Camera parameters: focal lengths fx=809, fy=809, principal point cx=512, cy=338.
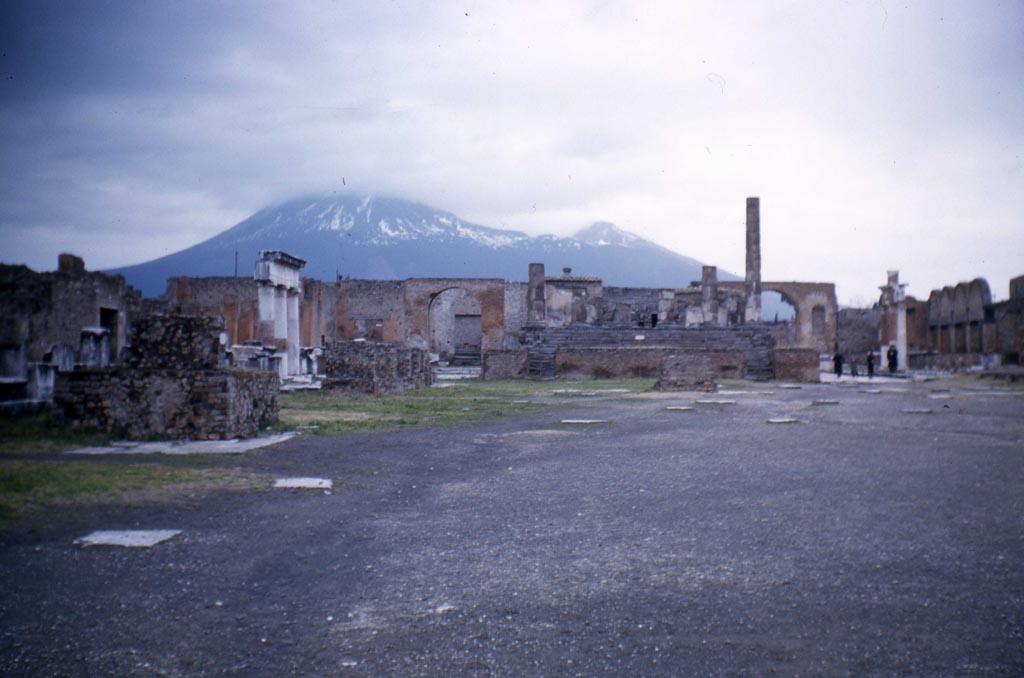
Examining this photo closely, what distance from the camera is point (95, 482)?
5727 millimetres

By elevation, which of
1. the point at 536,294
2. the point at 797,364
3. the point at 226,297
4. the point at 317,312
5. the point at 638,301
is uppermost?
the point at 638,301

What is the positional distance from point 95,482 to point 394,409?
8.08m

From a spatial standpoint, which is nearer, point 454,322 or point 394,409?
point 394,409

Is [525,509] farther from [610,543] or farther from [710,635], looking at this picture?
A: [710,635]

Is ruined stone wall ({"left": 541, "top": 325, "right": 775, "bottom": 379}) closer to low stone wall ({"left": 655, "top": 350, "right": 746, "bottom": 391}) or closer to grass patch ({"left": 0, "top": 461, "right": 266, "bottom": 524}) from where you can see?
low stone wall ({"left": 655, "top": 350, "right": 746, "bottom": 391})

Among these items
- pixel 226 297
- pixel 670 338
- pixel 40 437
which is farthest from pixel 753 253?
pixel 40 437

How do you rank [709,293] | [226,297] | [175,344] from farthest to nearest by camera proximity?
[709,293] < [226,297] < [175,344]

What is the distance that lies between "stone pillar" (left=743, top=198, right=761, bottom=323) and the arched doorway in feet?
53.7

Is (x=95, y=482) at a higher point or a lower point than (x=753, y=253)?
lower

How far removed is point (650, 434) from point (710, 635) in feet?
23.0

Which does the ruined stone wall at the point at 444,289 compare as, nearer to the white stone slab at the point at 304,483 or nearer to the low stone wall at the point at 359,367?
the low stone wall at the point at 359,367

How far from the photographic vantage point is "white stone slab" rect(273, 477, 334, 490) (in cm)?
586

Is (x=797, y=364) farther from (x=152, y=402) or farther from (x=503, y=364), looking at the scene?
(x=152, y=402)

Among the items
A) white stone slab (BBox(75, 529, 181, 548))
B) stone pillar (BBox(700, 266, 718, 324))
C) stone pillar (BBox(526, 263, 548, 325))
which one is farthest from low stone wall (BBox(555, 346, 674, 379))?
white stone slab (BBox(75, 529, 181, 548))
